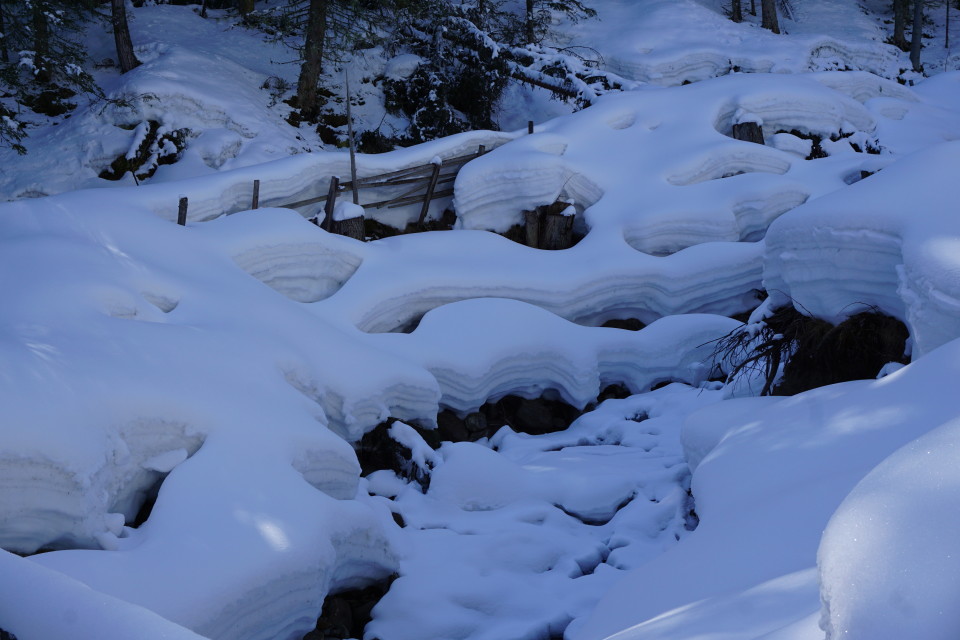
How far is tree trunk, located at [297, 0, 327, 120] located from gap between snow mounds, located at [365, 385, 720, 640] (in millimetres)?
9031

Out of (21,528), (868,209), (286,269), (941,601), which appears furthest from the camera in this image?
(286,269)

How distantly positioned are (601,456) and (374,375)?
2.00 metres

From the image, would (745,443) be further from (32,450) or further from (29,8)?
(29,8)

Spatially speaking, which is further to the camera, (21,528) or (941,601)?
(21,528)

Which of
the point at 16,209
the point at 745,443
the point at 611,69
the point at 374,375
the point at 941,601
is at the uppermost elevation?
the point at 941,601

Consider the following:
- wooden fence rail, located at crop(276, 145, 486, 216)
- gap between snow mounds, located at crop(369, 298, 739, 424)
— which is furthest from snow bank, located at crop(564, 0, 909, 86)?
gap between snow mounds, located at crop(369, 298, 739, 424)

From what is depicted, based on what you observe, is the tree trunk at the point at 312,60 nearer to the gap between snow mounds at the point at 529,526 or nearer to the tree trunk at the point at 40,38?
the tree trunk at the point at 40,38

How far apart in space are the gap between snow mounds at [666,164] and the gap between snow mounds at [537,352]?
171cm

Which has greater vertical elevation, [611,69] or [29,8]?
[29,8]

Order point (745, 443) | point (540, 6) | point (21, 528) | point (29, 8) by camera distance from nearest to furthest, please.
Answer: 1. point (21, 528)
2. point (745, 443)
3. point (29, 8)
4. point (540, 6)

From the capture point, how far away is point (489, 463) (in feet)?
23.5

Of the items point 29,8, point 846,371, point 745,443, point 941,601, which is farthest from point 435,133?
point 941,601

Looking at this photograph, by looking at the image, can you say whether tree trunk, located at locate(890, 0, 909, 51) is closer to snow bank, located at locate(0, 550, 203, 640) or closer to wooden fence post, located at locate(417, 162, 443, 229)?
wooden fence post, located at locate(417, 162, 443, 229)

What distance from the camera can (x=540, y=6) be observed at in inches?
794
